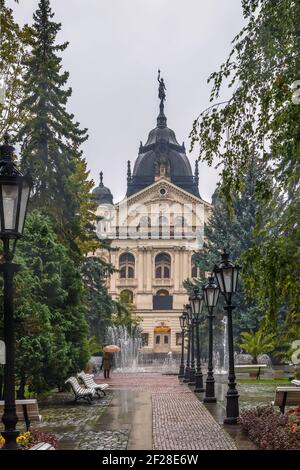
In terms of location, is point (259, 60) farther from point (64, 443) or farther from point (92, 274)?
point (92, 274)

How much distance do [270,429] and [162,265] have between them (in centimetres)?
7425

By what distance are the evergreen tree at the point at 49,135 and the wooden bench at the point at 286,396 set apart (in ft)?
46.8

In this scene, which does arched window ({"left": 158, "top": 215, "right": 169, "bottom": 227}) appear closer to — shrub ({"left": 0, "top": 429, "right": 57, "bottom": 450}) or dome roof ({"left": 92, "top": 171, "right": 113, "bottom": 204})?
dome roof ({"left": 92, "top": 171, "right": 113, "bottom": 204})

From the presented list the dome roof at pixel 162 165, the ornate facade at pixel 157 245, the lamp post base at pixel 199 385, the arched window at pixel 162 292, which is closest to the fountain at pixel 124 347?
the ornate facade at pixel 157 245

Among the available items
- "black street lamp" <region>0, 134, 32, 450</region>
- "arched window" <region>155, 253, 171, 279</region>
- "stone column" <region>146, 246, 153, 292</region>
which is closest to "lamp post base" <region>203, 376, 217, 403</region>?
"black street lamp" <region>0, 134, 32, 450</region>

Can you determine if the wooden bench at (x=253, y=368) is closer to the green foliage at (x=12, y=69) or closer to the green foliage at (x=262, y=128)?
the green foliage at (x=12, y=69)

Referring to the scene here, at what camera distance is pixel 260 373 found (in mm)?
28922

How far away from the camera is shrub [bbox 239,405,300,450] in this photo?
9117 mm

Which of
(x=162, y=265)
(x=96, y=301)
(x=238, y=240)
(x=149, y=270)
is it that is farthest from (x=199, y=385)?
(x=162, y=265)

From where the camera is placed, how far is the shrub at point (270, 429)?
9.12m

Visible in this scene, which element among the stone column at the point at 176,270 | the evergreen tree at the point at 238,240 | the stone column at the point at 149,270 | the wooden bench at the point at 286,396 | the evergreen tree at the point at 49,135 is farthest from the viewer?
the stone column at the point at 149,270

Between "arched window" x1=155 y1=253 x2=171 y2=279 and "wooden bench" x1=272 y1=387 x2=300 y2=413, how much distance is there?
72157 millimetres

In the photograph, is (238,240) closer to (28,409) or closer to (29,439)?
(28,409)

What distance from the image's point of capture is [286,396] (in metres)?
12.0
